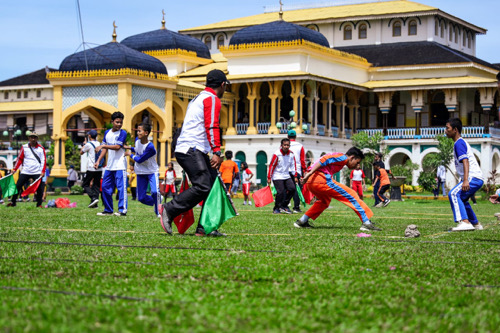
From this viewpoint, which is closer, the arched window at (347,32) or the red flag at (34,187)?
the red flag at (34,187)

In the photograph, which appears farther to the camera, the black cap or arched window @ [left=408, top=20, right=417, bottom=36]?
arched window @ [left=408, top=20, right=417, bottom=36]

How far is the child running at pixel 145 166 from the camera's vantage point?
1354 centimetres

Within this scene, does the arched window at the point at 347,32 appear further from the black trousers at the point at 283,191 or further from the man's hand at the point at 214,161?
the man's hand at the point at 214,161

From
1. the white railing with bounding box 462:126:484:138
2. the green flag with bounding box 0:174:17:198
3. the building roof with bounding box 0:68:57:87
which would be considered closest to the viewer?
the green flag with bounding box 0:174:17:198

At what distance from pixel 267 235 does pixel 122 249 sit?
8.17 ft

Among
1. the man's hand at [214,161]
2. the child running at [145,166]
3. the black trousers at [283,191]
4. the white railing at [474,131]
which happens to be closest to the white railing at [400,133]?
the white railing at [474,131]

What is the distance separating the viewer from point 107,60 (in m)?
40.5

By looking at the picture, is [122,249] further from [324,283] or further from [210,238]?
[324,283]

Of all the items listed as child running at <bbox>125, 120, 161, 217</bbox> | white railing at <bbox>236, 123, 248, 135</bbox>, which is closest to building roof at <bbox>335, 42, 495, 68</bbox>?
white railing at <bbox>236, 123, 248, 135</bbox>

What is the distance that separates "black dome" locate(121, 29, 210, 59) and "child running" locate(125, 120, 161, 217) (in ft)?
122

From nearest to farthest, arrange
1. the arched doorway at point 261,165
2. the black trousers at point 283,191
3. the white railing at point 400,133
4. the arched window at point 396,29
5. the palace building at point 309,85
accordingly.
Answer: the black trousers at point 283,191
the palace building at point 309,85
the arched doorway at point 261,165
the white railing at point 400,133
the arched window at point 396,29

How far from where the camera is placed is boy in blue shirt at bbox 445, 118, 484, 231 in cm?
1091

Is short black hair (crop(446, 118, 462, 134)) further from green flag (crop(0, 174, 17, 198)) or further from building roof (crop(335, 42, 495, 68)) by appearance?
building roof (crop(335, 42, 495, 68))

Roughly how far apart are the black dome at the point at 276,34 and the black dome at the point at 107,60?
7036mm
